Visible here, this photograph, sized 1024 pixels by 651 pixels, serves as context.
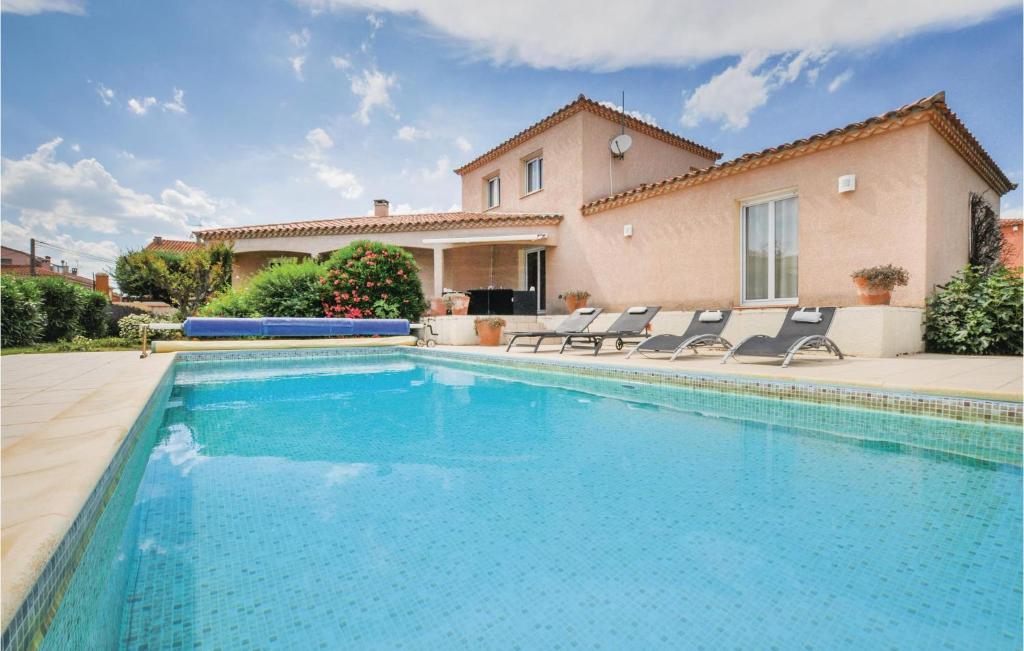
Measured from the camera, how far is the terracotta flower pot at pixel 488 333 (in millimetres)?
11727

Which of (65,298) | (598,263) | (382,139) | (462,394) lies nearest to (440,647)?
(462,394)

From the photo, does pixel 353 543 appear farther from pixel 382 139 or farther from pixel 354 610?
pixel 382 139

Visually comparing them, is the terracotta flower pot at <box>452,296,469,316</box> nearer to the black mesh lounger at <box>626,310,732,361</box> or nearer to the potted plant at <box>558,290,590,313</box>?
the potted plant at <box>558,290,590,313</box>

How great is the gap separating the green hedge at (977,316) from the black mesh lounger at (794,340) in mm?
2042

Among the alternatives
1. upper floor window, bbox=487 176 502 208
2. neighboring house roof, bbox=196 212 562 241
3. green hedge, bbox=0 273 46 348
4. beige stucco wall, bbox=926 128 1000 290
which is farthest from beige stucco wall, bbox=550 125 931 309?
green hedge, bbox=0 273 46 348

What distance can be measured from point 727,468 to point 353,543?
8.18 feet

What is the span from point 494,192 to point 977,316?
14756mm

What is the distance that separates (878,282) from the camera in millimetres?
7195

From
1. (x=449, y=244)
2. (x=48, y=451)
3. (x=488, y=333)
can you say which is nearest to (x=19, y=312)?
(x=449, y=244)

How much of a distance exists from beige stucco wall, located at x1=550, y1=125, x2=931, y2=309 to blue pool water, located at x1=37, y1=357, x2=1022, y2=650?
229 inches

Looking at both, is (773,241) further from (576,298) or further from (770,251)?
(576,298)

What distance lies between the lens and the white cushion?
23.1 feet

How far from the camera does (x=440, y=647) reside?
4.98 feet

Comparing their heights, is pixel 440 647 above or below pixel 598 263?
below
